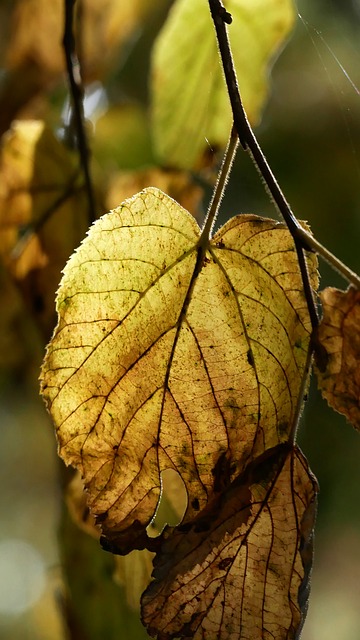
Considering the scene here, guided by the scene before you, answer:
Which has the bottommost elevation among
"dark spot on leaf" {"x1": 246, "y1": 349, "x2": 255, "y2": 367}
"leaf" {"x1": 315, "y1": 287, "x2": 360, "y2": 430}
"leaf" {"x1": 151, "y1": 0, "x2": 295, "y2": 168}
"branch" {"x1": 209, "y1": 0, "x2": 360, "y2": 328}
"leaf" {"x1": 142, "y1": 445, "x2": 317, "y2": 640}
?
"leaf" {"x1": 142, "y1": 445, "x2": 317, "y2": 640}

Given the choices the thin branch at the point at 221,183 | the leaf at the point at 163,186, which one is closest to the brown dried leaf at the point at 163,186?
the leaf at the point at 163,186

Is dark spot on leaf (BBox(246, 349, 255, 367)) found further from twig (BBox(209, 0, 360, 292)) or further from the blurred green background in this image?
the blurred green background

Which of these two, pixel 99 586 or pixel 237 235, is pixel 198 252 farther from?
pixel 99 586

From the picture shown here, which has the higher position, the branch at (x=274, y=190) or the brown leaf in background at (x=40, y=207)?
the brown leaf in background at (x=40, y=207)

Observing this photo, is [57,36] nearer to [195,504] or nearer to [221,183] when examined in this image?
[221,183]

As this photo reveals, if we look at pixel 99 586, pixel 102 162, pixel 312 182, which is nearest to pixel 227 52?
pixel 99 586

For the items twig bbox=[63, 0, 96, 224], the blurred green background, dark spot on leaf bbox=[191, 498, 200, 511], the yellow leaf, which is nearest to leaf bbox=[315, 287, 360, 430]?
dark spot on leaf bbox=[191, 498, 200, 511]

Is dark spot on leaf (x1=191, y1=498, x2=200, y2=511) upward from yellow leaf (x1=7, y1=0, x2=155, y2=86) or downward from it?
downward

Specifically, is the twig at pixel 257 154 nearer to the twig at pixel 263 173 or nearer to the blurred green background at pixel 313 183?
the twig at pixel 263 173
